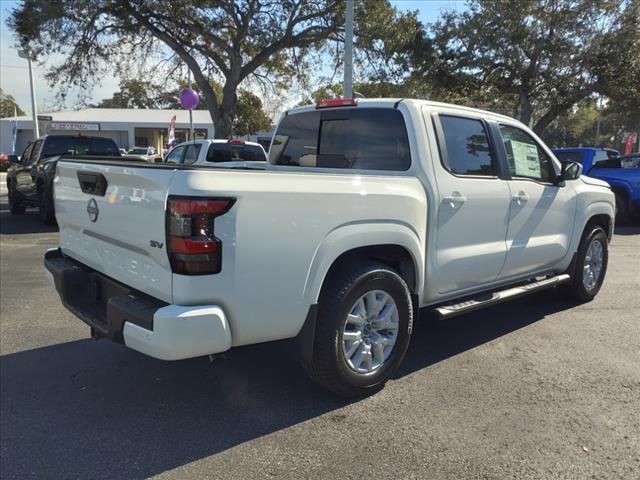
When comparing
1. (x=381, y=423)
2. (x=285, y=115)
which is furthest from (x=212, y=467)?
(x=285, y=115)

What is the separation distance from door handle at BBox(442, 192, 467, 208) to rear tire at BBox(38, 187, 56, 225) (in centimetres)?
974

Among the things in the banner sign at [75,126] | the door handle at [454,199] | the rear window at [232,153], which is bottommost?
the door handle at [454,199]

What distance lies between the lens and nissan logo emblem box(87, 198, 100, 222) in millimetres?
3427

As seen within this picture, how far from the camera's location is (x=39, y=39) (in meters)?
16.9

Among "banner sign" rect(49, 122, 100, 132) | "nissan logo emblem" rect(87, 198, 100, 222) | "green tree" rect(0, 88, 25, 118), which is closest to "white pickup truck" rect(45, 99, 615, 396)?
"nissan logo emblem" rect(87, 198, 100, 222)

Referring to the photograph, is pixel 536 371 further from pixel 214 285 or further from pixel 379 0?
pixel 379 0

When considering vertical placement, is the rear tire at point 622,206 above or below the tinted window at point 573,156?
below

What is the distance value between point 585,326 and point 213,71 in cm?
1734

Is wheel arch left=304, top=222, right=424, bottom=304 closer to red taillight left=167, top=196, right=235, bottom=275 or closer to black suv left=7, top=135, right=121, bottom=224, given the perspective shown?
red taillight left=167, top=196, right=235, bottom=275

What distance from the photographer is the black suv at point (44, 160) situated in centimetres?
1126

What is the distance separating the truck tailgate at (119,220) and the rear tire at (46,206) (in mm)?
8137

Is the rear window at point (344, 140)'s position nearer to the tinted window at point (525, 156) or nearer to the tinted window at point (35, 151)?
the tinted window at point (525, 156)

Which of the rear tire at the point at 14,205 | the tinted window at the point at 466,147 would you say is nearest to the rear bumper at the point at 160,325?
the tinted window at the point at 466,147

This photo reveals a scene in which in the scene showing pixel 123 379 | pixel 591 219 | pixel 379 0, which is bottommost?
pixel 123 379
